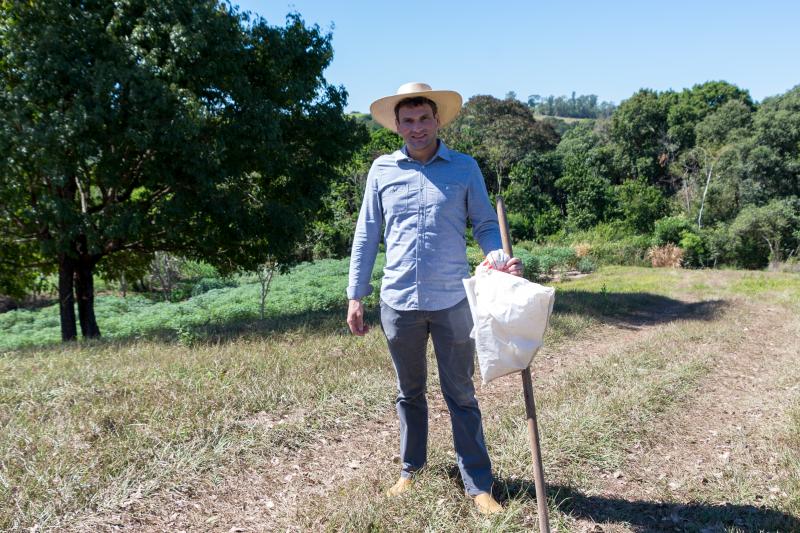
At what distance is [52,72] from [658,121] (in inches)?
1591

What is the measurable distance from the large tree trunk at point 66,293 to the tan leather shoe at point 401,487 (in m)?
8.47

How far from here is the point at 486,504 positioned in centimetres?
290

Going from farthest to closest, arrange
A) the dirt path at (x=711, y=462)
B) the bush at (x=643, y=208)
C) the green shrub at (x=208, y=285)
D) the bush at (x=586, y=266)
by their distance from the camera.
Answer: the bush at (x=643, y=208)
the green shrub at (x=208, y=285)
the bush at (x=586, y=266)
the dirt path at (x=711, y=462)

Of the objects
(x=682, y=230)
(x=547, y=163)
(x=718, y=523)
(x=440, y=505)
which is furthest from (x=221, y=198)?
(x=547, y=163)

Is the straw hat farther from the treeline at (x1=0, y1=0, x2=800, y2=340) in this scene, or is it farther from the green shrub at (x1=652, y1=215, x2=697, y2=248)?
the green shrub at (x1=652, y1=215, x2=697, y2=248)

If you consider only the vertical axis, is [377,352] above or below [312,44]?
below

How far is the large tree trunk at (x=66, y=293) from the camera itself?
9.66 metres

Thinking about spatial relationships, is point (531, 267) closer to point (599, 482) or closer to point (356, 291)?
point (599, 482)

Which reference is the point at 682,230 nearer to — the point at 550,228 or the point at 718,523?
the point at 550,228

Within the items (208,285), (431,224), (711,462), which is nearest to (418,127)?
(431,224)

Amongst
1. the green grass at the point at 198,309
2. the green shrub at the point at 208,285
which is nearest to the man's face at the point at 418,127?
the green grass at the point at 198,309

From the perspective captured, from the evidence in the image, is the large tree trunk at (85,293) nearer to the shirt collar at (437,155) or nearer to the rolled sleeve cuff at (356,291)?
the rolled sleeve cuff at (356,291)

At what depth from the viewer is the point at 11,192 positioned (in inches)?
318

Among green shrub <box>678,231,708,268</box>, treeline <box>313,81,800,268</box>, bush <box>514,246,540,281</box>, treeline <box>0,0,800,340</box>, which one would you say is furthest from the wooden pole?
green shrub <box>678,231,708,268</box>
